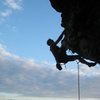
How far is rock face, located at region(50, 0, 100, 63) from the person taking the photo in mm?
13461

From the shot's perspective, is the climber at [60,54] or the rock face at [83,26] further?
the climber at [60,54]

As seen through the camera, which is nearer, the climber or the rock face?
the rock face

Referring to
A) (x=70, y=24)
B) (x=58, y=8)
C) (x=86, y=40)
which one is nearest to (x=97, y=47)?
(x=86, y=40)

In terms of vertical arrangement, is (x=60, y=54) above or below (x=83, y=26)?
above

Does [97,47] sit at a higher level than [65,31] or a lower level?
lower

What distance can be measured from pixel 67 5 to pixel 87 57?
8.03 feet

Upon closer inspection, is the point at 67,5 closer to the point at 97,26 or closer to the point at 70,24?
the point at 70,24

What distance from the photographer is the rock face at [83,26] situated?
1346 cm

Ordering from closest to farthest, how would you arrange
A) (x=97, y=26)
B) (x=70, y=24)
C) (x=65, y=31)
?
(x=97, y=26) < (x=70, y=24) < (x=65, y=31)

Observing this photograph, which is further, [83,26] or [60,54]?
[60,54]

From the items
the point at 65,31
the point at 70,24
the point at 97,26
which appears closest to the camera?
the point at 97,26

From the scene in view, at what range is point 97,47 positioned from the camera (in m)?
13.7

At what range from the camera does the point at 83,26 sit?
45.3 feet

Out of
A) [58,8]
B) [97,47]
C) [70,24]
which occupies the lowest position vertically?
[97,47]
